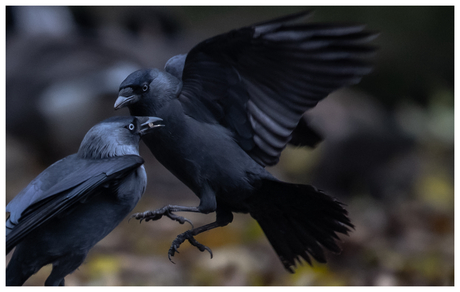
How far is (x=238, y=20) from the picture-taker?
4.23 meters

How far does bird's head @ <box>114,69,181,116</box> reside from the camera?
123 centimetres

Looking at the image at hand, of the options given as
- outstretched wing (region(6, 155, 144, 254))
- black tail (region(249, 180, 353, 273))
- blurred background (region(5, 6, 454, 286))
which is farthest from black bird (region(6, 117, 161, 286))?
blurred background (region(5, 6, 454, 286))

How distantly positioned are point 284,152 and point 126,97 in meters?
2.74

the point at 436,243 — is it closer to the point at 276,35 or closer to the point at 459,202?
the point at 459,202

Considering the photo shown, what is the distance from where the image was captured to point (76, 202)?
3.80 ft

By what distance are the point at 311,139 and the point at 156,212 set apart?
556 mm

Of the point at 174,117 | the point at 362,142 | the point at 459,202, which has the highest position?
the point at 174,117

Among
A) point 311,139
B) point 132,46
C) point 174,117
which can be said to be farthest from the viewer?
point 132,46

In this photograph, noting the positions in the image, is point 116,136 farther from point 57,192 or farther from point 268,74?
point 268,74

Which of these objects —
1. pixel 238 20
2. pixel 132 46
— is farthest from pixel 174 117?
pixel 238 20

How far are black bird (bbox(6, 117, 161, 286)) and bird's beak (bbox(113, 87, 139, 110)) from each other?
5 cm

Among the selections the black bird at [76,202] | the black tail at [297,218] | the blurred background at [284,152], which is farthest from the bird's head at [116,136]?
the blurred background at [284,152]

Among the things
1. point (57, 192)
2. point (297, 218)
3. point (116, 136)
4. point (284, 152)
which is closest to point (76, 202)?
point (57, 192)

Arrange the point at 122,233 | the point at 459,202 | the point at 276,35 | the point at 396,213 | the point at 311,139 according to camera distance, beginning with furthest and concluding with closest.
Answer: the point at 396,213, the point at 122,233, the point at 459,202, the point at 311,139, the point at 276,35
